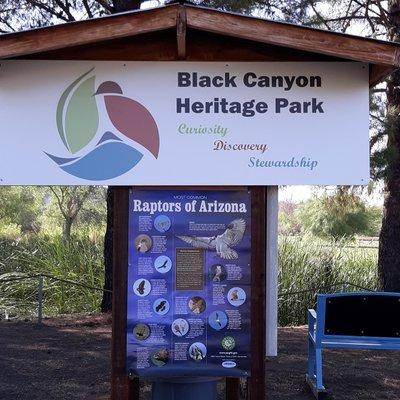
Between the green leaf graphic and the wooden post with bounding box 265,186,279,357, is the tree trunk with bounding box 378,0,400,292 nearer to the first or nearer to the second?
the wooden post with bounding box 265,186,279,357

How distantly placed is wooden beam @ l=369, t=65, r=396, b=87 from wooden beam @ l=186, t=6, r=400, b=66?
7.0 inches

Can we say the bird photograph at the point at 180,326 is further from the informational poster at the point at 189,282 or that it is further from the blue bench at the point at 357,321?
the blue bench at the point at 357,321

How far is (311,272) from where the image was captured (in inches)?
523

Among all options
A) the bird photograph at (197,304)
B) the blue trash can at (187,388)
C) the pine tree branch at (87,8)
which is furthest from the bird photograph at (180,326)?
the pine tree branch at (87,8)

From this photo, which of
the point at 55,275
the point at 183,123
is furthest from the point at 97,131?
the point at 55,275

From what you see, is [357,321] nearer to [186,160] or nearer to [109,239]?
[186,160]

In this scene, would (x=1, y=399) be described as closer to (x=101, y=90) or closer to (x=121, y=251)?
(x=121, y=251)

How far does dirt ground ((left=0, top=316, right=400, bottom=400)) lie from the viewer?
22.3 feet

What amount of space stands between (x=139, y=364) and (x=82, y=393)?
1.94m

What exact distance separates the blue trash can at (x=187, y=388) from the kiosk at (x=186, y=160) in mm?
20

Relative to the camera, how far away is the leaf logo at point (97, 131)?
5.08 m

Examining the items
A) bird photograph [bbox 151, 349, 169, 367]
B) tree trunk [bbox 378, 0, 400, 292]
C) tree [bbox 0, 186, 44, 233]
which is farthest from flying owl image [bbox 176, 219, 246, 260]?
tree [bbox 0, 186, 44, 233]

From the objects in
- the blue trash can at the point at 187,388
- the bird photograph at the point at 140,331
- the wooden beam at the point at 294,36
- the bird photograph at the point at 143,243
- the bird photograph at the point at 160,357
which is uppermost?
the wooden beam at the point at 294,36

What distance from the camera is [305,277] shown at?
43.1 ft
